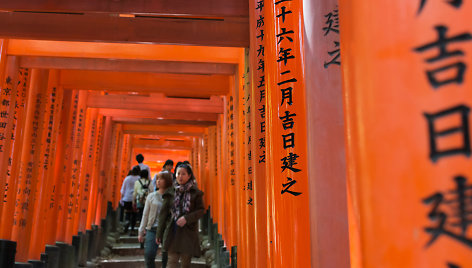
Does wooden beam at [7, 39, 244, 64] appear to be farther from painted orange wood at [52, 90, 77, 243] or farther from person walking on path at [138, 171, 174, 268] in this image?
painted orange wood at [52, 90, 77, 243]

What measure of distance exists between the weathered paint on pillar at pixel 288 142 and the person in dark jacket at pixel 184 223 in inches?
106

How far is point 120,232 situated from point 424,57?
38.1 ft

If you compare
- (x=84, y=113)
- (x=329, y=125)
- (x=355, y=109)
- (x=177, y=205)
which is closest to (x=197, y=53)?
(x=177, y=205)

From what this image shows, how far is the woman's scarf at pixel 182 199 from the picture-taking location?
4645mm

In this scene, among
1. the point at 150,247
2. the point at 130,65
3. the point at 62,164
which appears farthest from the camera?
the point at 62,164

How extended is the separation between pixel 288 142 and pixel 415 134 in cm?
128

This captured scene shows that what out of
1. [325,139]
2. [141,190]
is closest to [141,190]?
[141,190]

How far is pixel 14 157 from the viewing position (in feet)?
17.3

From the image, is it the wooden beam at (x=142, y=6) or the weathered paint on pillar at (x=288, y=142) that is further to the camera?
the wooden beam at (x=142, y=6)

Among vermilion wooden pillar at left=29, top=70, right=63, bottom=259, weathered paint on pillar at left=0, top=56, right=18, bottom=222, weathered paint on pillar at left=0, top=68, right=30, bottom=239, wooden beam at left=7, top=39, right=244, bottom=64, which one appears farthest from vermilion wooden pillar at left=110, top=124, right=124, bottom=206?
wooden beam at left=7, top=39, right=244, bottom=64

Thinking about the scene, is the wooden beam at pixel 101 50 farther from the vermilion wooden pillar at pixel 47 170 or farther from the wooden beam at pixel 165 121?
the wooden beam at pixel 165 121

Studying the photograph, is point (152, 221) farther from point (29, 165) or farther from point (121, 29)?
point (121, 29)

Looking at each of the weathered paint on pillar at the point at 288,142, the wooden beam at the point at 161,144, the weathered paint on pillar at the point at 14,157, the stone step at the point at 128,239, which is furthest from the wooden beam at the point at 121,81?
the wooden beam at the point at 161,144

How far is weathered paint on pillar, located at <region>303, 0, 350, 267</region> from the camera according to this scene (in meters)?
1.63
